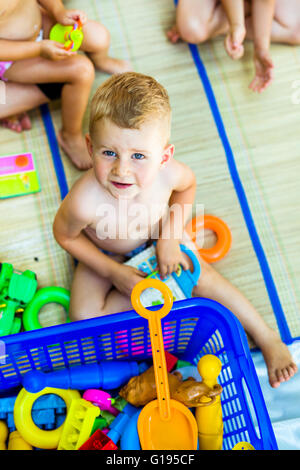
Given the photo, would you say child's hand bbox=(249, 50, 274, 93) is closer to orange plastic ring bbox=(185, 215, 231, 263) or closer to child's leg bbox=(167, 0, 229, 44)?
child's leg bbox=(167, 0, 229, 44)

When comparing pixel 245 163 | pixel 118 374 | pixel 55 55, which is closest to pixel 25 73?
pixel 55 55

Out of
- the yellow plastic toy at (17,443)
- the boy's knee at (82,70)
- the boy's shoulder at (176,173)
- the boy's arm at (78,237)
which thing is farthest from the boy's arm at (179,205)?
the yellow plastic toy at (17,443)

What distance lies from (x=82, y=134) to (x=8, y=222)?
11.5 inches

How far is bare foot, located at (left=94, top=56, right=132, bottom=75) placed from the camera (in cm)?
123

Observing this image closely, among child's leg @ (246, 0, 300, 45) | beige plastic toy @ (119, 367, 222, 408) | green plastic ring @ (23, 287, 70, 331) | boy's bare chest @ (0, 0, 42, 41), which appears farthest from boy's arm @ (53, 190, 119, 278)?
child's leg @ (246, 0, 300, 45)

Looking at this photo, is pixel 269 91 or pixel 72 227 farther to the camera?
pixel 269 91

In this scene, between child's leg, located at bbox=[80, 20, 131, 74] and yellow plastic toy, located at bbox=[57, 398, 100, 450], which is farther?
child's leg, located at bbox=[80, 20, 131, 74]

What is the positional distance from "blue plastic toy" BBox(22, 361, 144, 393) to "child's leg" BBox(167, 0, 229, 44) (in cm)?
86

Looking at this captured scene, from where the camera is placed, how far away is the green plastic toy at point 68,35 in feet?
3.36

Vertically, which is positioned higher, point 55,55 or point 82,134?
point 55,55

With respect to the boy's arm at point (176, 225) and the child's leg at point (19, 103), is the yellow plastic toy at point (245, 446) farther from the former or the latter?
the child's leg at point (19, 103)

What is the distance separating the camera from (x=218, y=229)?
109 centimetres

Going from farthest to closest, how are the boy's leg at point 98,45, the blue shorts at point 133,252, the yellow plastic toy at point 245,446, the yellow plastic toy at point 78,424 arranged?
the boy's leg at point 98,45 → the blue shorts at point 133,252 → the yellow plastic toy at point 78,424 → the yellow plastic toy at point 245,446
